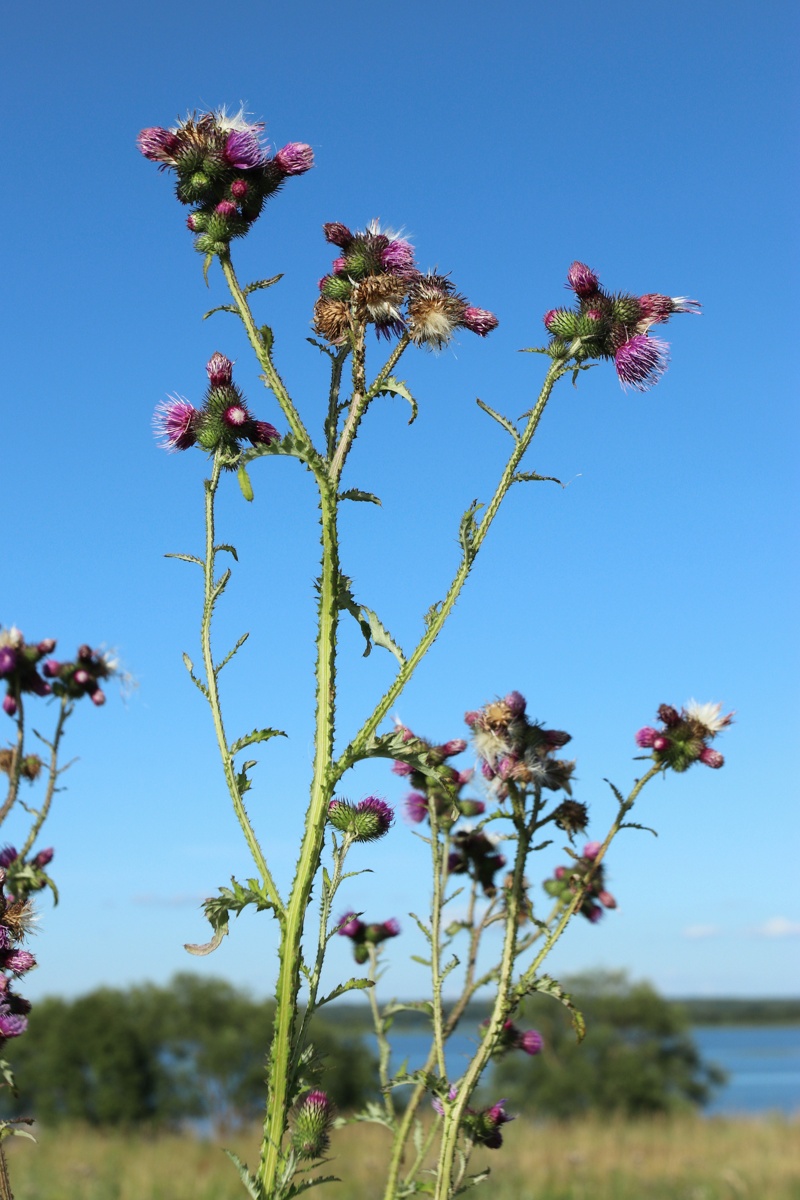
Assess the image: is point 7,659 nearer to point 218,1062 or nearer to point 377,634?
point 377,634

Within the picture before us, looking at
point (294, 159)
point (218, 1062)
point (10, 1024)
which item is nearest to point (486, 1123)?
point (10, 1024)

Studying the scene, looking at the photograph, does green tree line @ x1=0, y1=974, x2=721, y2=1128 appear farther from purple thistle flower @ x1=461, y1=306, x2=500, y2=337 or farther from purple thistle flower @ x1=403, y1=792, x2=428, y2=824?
purple thistle flower @ x1=461, y1=306, x2=500, y2=337

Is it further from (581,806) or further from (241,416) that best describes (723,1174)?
(241,416)

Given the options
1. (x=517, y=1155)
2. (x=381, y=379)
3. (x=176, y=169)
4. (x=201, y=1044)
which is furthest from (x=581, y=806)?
(x=201, y=1044)

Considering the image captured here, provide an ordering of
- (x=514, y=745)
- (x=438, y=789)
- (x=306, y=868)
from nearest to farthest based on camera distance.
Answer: (x=306, y=868) < (x=514, y=745) < (x=438, y=789)

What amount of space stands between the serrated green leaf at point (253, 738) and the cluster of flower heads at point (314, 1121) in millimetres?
955

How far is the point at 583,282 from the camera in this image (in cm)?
283

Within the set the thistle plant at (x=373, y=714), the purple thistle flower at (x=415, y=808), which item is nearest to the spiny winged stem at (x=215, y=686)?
the thistle plant at (x=373, y=714)

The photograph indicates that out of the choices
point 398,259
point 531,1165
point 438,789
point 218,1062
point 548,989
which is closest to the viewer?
point 548,989

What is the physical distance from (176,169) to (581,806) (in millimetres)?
1981

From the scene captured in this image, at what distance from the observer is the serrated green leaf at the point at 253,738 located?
2107 millimetres

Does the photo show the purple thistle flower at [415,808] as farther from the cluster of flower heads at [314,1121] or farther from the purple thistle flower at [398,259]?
the purple thistle flower at [398,259]

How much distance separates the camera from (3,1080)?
2.20 metres

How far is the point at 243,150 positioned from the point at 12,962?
6.36ft
